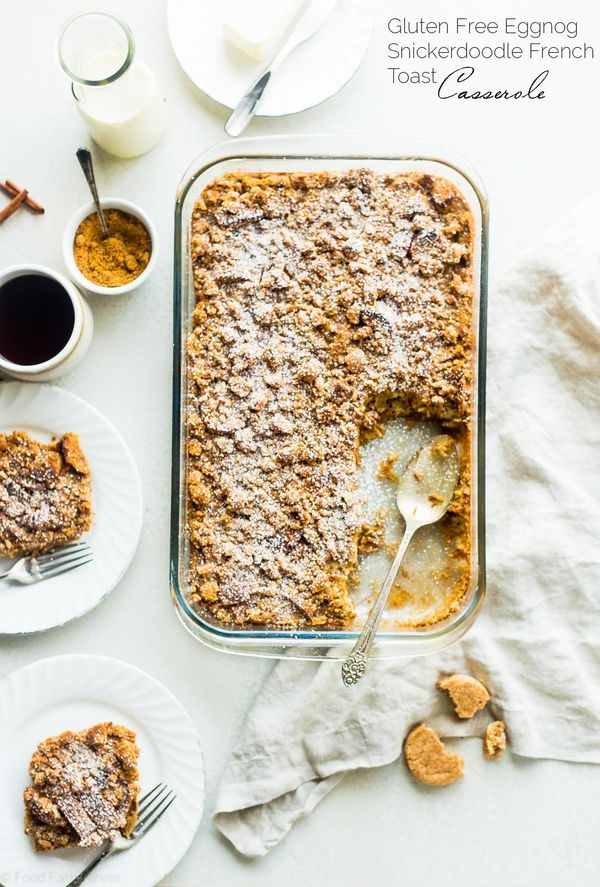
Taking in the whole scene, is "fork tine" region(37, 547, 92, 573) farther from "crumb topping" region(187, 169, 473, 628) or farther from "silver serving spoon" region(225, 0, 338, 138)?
"silver serving spoon" region(225, 0, 338, 138)

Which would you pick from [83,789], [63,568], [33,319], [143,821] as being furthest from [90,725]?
[33,319]

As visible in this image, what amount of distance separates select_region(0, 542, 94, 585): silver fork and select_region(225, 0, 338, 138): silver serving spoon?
3.72 ft

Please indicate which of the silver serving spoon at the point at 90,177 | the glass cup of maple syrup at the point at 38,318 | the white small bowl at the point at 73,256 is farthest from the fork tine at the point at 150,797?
the silver serving spoon at the point at 90,177

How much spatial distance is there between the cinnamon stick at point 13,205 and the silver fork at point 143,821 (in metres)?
1.53

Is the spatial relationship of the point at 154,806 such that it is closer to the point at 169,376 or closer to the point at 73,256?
the point at 169,376

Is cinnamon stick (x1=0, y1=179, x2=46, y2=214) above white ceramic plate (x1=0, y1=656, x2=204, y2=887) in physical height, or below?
above

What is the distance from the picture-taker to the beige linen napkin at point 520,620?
90.6 inches

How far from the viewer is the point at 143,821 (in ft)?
7.36

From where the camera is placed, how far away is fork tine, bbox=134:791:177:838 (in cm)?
224

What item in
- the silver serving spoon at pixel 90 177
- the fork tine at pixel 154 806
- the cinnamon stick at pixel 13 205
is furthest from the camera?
the cinnamon stick at pixel 13 205

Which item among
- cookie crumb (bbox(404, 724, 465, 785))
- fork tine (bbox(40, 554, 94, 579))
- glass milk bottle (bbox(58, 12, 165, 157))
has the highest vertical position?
glass milk bottle (bbox(58, 12, 165, 157))

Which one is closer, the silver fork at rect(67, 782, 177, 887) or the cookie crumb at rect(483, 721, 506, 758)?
the silver fork at rect(67, 782, 177, 887)

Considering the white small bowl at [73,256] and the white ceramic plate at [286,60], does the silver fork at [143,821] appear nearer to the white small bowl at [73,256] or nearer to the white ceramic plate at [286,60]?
the white small bowl at [73,256]

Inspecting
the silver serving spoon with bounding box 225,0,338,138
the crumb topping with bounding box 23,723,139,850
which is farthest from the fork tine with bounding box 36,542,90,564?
the silver serving spoon with bounding box 225,0,338,138
